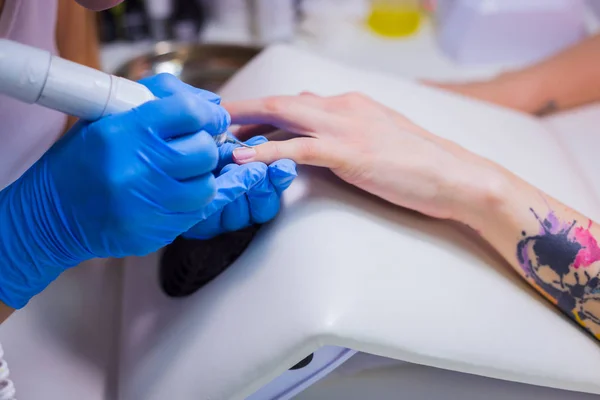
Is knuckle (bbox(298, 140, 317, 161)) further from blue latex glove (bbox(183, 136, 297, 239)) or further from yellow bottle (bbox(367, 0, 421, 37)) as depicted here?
yellow bottle (bbox(367, 0, 421, 37))

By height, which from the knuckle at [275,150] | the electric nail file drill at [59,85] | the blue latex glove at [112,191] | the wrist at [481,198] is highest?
the electric nail file drill at [59,85]

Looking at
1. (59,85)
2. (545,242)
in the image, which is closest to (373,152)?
(545,242)

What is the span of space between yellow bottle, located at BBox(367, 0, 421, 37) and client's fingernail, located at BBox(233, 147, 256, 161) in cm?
100

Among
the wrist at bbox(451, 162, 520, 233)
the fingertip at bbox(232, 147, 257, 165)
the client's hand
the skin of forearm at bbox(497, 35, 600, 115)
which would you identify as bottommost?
the skin of forearm at bbox(497, 35, 600, 115)

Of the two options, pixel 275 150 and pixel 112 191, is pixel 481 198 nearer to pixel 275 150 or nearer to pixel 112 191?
pixel 275 150

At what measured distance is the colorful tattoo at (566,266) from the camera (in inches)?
28.3

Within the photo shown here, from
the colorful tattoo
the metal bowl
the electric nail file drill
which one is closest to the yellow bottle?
the metal bowl

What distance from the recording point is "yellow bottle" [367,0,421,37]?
152 centimetres

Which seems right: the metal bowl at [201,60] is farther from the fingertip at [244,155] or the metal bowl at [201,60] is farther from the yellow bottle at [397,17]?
the fingertip at [244,155]

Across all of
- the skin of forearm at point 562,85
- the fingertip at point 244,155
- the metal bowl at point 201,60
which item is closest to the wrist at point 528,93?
the skin of forearm at point 562,85

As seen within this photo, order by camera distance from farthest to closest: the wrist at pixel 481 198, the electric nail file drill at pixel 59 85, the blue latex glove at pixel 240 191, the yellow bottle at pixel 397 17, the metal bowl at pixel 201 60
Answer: the yellow bottle at pixel 397 17 → the metal bowl at pixel 201 60 → the wrist at pixel 481 198 → the blue latex glove at pixel 240 191 → the electric nail file drill at pixel 59 85

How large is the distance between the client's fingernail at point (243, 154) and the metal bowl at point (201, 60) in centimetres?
77

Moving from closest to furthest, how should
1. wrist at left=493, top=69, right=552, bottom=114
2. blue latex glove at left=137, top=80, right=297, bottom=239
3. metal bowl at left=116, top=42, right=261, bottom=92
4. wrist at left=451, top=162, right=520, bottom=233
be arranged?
blue latex glove at left=137, top=80, right=297, bottom=239 → wrist at left=451, top=162, right=520, bottom=233 → wrist at left=493, top=69, right=552, bottom=114 → metal bowl at left=116, top=42, right=261, bottom=92

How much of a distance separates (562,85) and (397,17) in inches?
19.6
